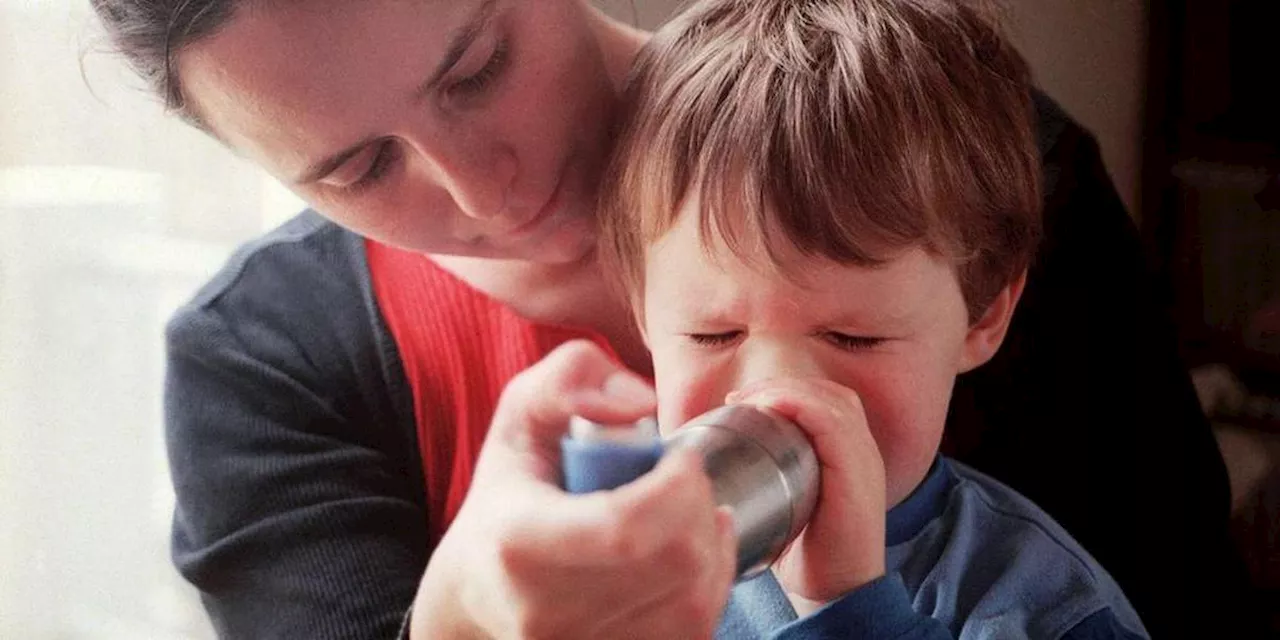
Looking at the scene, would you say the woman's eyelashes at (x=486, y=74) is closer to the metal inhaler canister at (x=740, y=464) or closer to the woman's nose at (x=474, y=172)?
the woman's nose at (x=474, y=172)

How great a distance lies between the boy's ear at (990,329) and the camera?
51 centimetres

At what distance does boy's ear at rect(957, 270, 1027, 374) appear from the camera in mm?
513

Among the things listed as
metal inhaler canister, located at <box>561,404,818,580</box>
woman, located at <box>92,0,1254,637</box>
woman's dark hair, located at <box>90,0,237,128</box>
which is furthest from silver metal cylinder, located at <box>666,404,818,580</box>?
woman's dark hair, located at <box>90,0,237,128</box>

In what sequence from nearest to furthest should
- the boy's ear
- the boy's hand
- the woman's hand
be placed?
the woman's hand → the boy's hand → the boy's ear

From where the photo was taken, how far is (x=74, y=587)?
0.54m

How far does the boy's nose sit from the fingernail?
93 mm

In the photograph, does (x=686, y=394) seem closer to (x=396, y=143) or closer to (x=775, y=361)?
(x=775, y=361)

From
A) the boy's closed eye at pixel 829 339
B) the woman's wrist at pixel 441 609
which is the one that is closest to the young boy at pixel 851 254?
the boy's closed eye at pixel 829 339

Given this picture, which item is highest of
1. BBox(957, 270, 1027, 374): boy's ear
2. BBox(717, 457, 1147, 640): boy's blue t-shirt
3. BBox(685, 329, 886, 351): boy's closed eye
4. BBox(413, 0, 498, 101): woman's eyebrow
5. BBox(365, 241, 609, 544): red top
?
BBox(413, 0, 498, 101): woman's eyebrow

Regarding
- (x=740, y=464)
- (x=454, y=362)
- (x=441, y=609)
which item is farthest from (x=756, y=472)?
(x=454, y=362)

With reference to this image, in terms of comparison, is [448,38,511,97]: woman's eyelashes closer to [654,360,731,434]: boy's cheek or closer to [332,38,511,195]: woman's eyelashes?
[332,38,511,195]: woman's eyelashes

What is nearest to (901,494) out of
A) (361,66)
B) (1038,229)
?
(1038,229)

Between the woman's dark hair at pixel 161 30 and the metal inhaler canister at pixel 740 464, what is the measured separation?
7.7 inches

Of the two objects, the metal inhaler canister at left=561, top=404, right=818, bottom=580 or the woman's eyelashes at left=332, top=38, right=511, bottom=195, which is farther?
the woman's eyelashes at left=332, top=38, right=511, bottom=195
